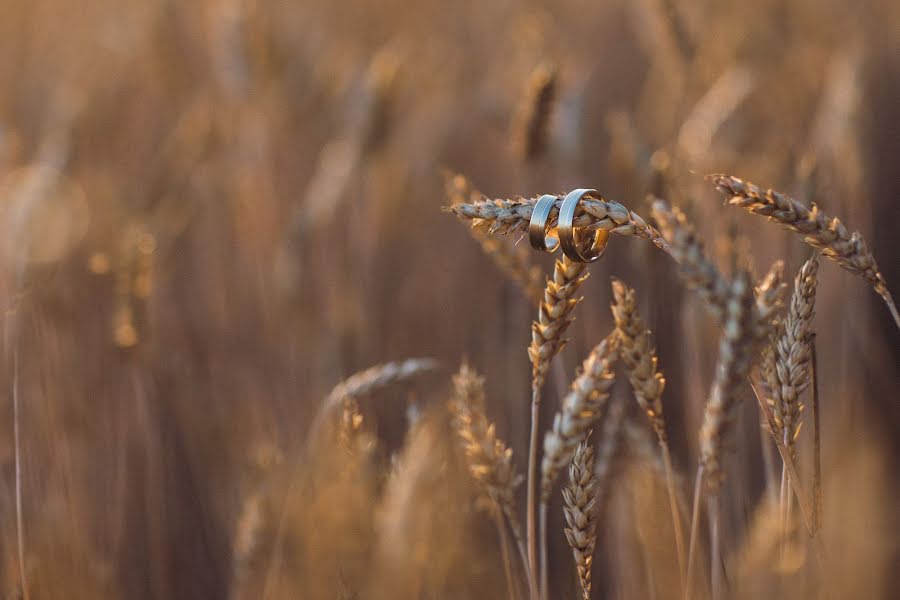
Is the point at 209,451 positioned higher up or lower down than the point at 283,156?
lower down

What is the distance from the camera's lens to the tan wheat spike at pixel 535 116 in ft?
3.23

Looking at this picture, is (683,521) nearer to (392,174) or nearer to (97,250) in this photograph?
(392,174)

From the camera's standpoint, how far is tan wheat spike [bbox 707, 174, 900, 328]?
48 centimetres

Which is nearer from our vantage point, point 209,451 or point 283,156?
point 209,451

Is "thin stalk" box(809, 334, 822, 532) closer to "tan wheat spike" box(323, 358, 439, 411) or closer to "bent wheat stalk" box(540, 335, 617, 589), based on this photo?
"bent wheat stalk" box(540, 335, 617, 589)

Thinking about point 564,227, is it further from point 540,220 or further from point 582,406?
point 582,406

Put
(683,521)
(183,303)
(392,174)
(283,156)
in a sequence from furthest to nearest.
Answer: (283,156) < (183,303) < (392,174) < (683,521)

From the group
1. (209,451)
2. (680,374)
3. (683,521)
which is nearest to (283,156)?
(209,451)

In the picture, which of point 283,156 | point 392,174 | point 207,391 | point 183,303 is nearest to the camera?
point 207,391

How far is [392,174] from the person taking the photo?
5.16ft

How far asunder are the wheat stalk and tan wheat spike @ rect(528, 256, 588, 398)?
0.10 ft

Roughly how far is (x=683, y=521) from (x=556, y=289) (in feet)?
1.31

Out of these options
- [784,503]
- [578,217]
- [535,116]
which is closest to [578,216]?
[578,217]

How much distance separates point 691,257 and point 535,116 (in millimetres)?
650
